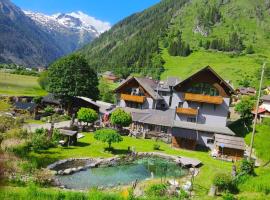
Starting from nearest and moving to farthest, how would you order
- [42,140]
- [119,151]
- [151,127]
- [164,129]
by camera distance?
[42,140], [119,151], [164,129], [151,127]

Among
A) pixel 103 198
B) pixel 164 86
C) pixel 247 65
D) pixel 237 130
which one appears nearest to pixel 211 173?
pixel 103 198

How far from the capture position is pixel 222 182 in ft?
105

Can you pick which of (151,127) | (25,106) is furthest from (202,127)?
(25,106)

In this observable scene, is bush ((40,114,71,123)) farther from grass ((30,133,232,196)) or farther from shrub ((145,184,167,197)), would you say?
shrub ((145,184,167,197))

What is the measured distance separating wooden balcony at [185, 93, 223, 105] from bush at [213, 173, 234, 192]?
3203 centimetres

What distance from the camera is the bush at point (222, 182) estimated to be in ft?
105

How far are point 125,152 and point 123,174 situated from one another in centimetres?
936

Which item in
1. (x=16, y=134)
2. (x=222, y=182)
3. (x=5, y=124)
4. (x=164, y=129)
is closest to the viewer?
(x=222, y=182)

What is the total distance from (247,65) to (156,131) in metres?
139

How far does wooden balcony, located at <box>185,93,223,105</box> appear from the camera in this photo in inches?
2515

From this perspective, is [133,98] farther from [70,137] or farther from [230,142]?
[70,137]

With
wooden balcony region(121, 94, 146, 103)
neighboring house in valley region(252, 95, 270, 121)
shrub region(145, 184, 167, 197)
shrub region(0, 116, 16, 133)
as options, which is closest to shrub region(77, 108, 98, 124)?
shrub region(0, 116, 16, 133)

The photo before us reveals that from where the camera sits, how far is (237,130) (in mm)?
70188

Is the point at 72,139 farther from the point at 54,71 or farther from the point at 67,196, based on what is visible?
the point at 54,71
